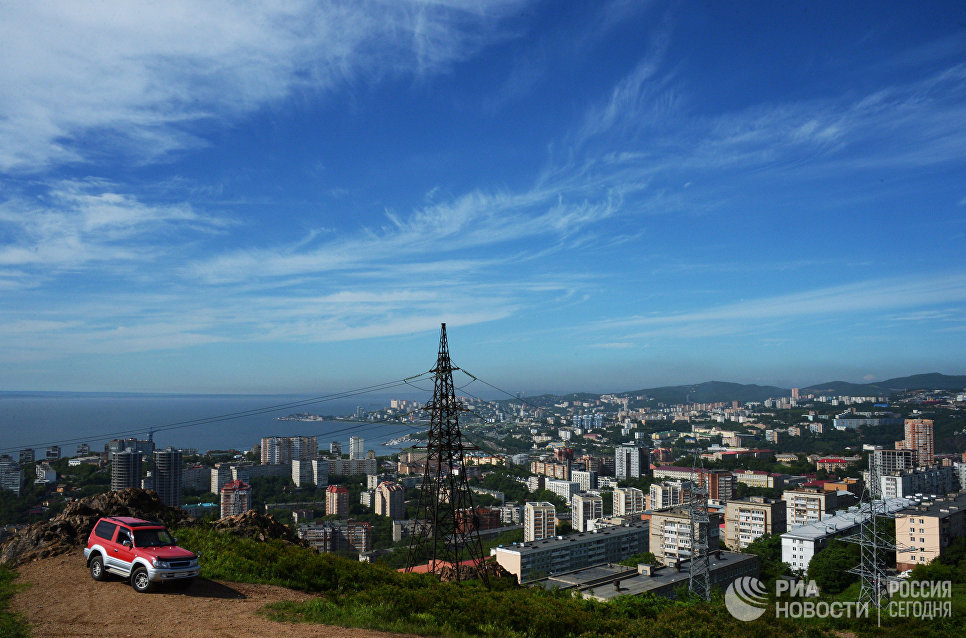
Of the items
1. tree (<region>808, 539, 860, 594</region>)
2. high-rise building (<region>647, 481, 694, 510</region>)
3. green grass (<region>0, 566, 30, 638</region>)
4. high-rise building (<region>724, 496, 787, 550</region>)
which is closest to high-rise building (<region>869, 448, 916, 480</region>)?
high-rise building (<region>647, 481, 694, 510</region>)

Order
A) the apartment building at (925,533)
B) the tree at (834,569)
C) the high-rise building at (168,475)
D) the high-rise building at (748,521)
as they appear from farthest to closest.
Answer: the high-rise building at (168,475) → the high-rise building at (748,521) → the apartment building at (925,533) → the tree at (834,569)

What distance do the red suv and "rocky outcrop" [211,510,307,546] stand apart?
1495 millimetres

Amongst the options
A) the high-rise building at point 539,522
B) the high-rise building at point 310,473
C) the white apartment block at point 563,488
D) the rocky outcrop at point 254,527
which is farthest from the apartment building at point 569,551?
the high-rise building at point 310,473

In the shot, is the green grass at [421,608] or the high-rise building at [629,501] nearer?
the green grass at [421,608]

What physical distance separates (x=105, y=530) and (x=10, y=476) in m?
25.3

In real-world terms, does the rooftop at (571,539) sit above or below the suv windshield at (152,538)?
below

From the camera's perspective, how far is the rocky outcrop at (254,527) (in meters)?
4.77

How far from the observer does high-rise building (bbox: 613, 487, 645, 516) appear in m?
26.1

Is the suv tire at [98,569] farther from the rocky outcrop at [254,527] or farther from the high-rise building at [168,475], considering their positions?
the high-rise building at [168,475]

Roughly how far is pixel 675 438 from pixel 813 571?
46.6 metres

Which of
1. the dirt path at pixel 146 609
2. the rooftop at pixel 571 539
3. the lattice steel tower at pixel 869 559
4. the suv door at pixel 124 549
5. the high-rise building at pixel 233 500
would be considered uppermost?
the suv door at pixel 124 549

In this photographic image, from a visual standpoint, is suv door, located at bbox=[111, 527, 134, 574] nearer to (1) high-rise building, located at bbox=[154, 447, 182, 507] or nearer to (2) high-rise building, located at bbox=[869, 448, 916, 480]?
(1) high-rise building, located at bbox=[154, 447, 182, 507]

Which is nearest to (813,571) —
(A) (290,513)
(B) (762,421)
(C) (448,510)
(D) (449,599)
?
(C) (448,510)

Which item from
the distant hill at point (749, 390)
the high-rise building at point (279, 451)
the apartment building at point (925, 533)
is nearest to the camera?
the apartment building at point (925, 533)
